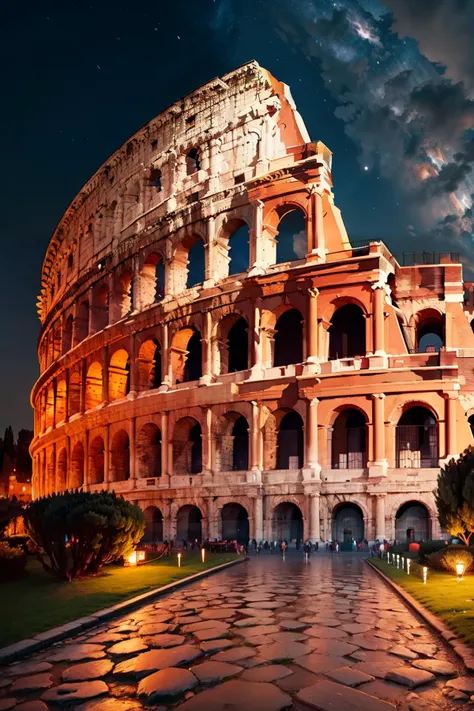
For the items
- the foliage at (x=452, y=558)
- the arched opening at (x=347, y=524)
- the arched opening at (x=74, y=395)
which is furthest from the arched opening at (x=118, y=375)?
the foliage at (x=452, y=558)

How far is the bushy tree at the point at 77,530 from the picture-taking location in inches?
625

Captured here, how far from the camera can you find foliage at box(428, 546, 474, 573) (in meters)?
17.0

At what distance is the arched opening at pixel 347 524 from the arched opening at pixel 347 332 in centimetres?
742

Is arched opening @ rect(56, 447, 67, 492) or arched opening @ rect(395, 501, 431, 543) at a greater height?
arched opening @ rect(56, 447, 67, 492)

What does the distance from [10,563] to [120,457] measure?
24467 millimetres

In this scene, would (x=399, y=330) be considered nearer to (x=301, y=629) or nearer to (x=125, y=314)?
(x=125, y=314)

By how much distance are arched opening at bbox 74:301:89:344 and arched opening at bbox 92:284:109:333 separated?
2098 mm

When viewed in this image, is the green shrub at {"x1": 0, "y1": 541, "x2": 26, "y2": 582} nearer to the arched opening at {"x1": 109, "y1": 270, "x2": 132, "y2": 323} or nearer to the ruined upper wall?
the ruined upper wall

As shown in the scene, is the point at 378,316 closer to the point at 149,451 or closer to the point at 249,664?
the point at 149,451

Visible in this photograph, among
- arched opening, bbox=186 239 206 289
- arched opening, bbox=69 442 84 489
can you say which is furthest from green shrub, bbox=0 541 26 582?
arched opening, bbox=186 239 206 289

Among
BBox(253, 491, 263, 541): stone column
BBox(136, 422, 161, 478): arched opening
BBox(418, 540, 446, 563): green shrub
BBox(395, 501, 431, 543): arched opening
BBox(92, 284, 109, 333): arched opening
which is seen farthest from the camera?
BBox(92, 284, 109, 333): arched opening

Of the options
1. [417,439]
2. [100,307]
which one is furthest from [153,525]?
[100,307]

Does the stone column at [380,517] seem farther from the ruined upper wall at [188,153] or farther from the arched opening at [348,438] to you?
the ruined upper wall at [188,153]

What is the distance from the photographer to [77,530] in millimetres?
15977
